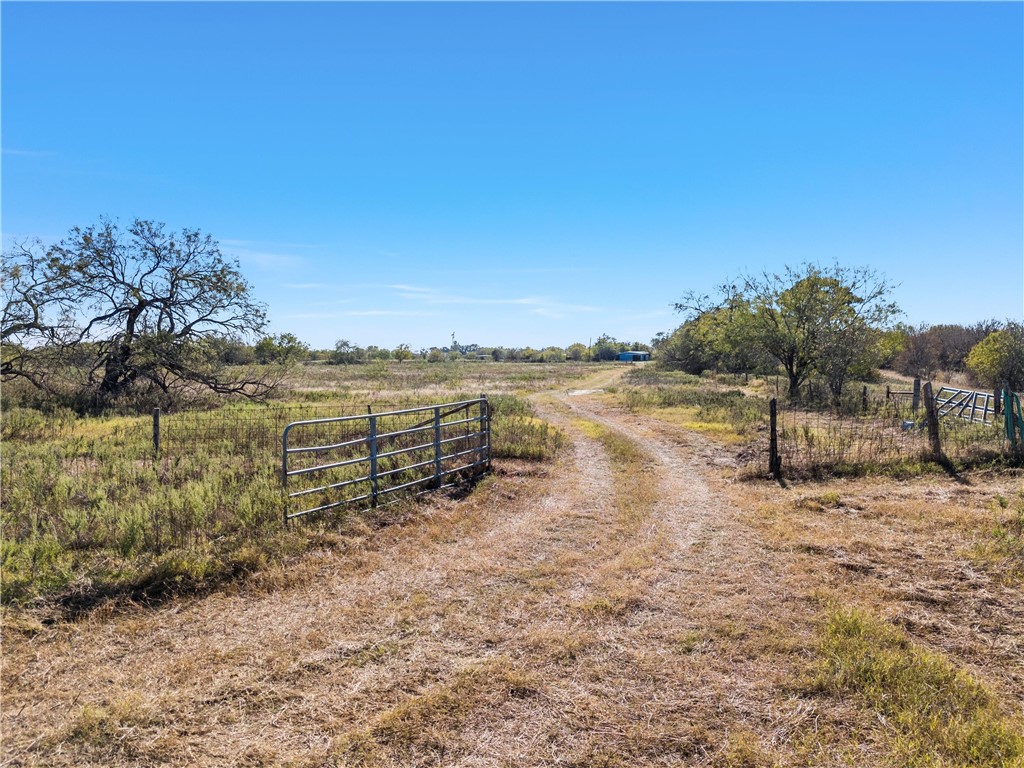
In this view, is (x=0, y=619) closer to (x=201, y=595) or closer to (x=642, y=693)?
(x=201, y=595)

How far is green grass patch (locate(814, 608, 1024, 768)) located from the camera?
3393 millimetres

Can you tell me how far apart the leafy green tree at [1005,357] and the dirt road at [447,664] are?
121ft

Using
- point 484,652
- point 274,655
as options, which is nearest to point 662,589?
point 484,652

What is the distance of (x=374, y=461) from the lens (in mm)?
8414

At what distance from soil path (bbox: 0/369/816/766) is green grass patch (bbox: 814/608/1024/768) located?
0.38 meters

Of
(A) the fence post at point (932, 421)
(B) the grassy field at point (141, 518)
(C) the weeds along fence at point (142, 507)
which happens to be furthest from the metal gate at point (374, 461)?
(A) the fence post at point (932, 421)

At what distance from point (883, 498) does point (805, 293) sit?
20303mm

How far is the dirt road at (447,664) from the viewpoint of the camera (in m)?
3.49

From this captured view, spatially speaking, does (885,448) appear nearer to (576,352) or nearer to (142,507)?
(142,507)

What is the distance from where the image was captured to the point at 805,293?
2631 cm

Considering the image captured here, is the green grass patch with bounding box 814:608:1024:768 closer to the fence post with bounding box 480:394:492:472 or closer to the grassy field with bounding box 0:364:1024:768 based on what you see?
the grassy field with bounding box 0:364:1024:768

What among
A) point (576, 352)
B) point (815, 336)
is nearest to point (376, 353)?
point (576, 352)

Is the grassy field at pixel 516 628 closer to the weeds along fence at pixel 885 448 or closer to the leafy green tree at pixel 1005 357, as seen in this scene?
the weeds along fence at pixel 885 448

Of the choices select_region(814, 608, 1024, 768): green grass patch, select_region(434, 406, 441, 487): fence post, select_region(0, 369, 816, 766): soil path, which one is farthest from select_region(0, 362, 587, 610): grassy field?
select_region(814, 608, 1024, 768): green grass patch
